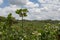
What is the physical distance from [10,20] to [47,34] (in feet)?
8.89

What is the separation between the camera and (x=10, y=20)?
13.3 m

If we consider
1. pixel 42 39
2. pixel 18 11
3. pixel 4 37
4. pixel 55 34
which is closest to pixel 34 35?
pixel 42 39

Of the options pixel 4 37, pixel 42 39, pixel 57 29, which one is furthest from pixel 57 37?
pixel 4 37

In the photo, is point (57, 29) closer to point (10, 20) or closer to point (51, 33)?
point (51, 33)

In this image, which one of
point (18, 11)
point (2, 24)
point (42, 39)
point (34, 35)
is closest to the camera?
point (34, 35)

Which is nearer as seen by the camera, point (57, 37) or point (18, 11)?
point (57, 37)

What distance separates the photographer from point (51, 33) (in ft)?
38.3

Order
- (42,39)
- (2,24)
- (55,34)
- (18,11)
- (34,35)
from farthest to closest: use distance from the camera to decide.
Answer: (18,11) < (2,24) < (55,34) < (42,39) < (34,35)

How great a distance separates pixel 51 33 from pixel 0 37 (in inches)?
106

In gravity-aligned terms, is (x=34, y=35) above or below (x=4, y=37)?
above

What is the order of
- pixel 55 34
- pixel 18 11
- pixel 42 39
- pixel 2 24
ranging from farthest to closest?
pixel 18 11 < pixel 2 24 < pixel 55 34 < pixel 42 39

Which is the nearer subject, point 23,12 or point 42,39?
point 42,39

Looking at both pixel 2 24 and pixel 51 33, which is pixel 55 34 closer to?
pixel 51 33

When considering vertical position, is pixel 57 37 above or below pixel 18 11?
below
